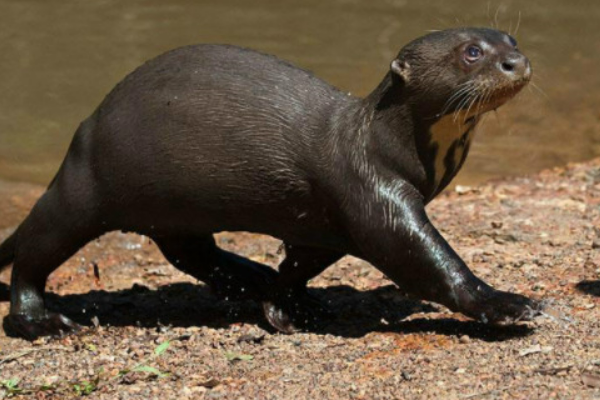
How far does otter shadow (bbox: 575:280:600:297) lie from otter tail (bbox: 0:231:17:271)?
3270 millimetres

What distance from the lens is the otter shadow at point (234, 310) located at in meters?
6.69

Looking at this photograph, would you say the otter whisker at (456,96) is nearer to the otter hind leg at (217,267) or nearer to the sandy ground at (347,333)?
the sandy ground at (347,333)

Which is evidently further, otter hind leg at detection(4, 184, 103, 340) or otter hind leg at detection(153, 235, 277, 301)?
otter hind leg at detection(153, 235, 277, 301)

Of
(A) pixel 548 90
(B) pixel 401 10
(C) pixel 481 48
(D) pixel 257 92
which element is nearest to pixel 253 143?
(D) pixel 257 92

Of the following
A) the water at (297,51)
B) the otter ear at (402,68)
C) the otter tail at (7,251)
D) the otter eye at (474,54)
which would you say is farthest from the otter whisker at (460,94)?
the water at (297,51)

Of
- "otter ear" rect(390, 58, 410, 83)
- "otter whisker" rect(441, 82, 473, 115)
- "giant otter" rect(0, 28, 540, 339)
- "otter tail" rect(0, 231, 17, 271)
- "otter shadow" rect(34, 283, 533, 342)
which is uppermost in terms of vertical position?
"otter ear" rect(390, 58, 410, 83)

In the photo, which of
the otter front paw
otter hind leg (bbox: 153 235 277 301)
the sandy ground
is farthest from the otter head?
otter hind leg (bbox: 153 235 277 301)

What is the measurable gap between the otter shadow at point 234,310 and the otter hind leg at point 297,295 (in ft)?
0.25

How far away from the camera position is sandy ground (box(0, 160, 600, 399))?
569cm

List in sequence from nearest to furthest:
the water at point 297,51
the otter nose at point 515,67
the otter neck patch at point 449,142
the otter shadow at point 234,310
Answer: the otter nose at point 515,67
the otter neck patch at point 449,142
the otter shadow at point 234,310
the water at point 297,51

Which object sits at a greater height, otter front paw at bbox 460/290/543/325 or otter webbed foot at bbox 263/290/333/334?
otter front paw at bbox 460/290/543/325

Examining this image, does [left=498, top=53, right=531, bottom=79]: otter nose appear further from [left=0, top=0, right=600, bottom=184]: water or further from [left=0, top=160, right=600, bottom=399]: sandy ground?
[left=0, top=0, right=600, bottom=184]: water

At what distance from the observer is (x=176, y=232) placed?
7.00 meters

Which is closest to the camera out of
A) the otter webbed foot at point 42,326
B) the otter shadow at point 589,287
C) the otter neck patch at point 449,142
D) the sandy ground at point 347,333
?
the sandy ground at point 347,333
